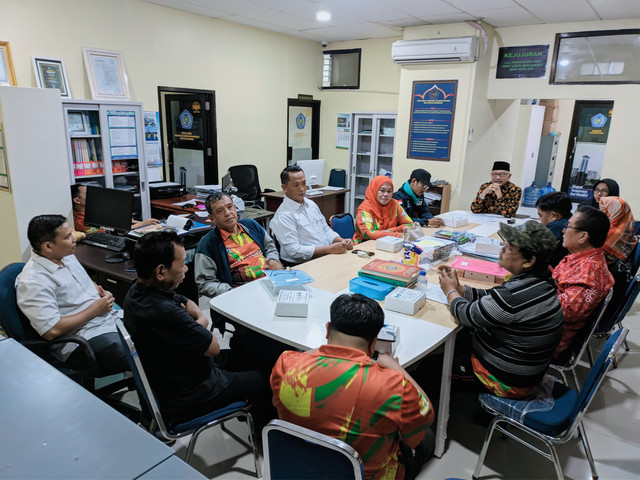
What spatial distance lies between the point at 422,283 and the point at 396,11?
153 inches

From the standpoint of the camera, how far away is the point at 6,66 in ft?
13.6

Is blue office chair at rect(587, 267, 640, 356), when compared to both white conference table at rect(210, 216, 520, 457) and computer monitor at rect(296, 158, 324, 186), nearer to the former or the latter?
white conference table at rect(210, 216, 520, 457)

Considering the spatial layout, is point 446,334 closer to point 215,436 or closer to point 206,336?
point 206,336

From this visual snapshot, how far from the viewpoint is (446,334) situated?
2.00 meters

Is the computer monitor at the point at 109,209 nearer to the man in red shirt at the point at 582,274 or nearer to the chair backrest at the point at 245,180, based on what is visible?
the chair backrest at the point at 245,180

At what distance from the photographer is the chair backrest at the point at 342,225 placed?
3.87 meters

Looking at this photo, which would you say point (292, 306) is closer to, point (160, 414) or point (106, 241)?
point (160, 414)

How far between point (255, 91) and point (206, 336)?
5582 millimetres

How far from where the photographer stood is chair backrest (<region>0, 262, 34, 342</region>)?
2029 mm

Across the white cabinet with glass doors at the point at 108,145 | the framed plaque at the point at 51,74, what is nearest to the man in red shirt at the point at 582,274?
the white cabinet with glass doors at the point at 108,145

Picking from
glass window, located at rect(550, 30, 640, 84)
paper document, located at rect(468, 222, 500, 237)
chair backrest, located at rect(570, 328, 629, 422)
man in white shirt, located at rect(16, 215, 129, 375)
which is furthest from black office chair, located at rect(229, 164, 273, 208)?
chair backrest, located at rect(570, 328, 629, 422)

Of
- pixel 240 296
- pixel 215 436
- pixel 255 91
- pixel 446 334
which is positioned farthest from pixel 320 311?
pixel 255 91

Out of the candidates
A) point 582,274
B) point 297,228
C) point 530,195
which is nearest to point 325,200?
point 297,228

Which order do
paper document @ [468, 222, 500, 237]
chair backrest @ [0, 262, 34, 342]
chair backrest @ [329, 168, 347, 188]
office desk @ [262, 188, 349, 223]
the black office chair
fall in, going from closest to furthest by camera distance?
chair backrest @ [0, 262, 34, 342]
paper document @ [468, 222, 500, 237]
office desk @ [262, 188, 349, 223]
the black office chair
chair backrest @ [329, 168, 347, 188]
